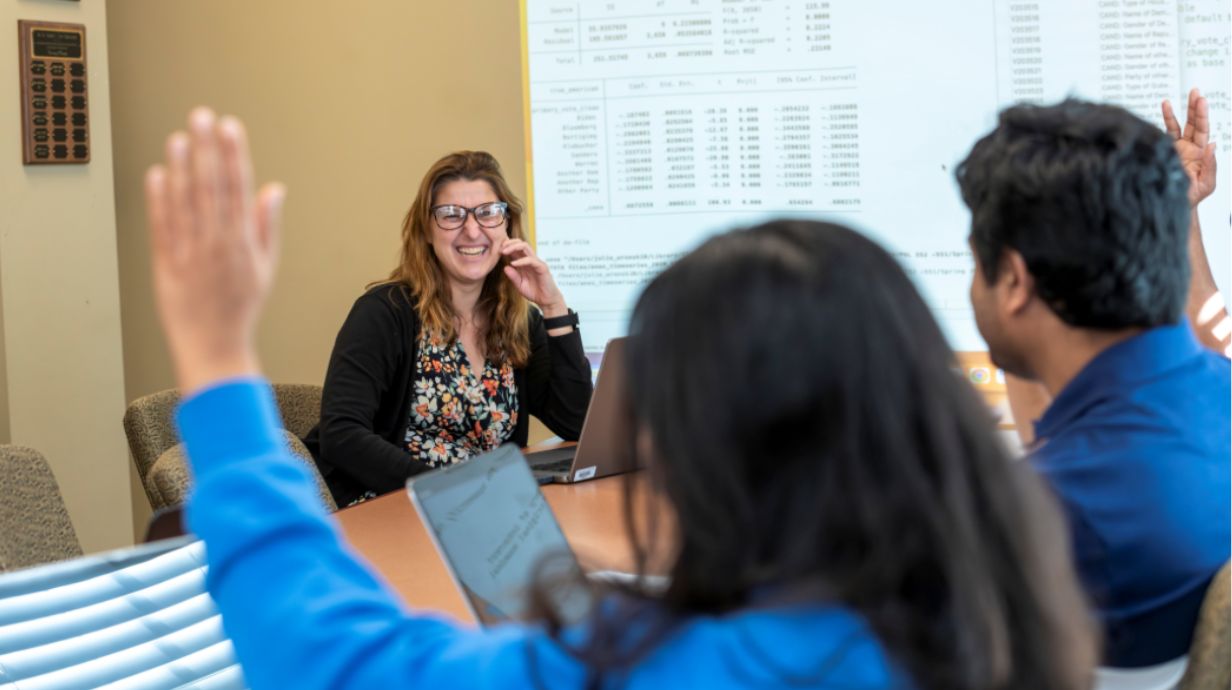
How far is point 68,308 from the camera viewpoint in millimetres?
3895

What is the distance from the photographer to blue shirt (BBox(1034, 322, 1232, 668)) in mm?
1248

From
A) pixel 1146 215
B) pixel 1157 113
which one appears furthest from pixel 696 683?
pixel 1157 113

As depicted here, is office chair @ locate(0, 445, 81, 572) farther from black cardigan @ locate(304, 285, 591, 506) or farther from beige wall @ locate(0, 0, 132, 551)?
beige wall @ locate(0, 0, 132, 551)

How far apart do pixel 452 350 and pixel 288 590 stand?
2231 millimetres

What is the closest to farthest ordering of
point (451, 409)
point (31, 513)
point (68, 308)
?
point (31, 513), point (451, 409), point (68, 308)

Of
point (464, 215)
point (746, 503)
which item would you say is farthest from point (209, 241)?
point (464, 215)

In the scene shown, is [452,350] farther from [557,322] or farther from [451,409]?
[557,322]

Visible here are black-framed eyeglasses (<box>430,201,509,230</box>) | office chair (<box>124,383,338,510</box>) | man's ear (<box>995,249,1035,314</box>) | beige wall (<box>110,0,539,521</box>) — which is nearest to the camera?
man's ear (<box>995,249,1035,314</box>)

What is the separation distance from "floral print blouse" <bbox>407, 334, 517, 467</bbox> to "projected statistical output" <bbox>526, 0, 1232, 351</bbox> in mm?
680

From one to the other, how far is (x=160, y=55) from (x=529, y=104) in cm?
151

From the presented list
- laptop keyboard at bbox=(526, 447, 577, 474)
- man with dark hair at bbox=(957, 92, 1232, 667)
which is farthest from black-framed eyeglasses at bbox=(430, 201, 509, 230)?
man with dark hair at bbox=(957, 92, 1232, 667)

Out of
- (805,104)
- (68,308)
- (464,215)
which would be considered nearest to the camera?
(464,215)

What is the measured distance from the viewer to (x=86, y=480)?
3.97m

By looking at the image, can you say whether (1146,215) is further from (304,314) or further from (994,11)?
(304,314)
